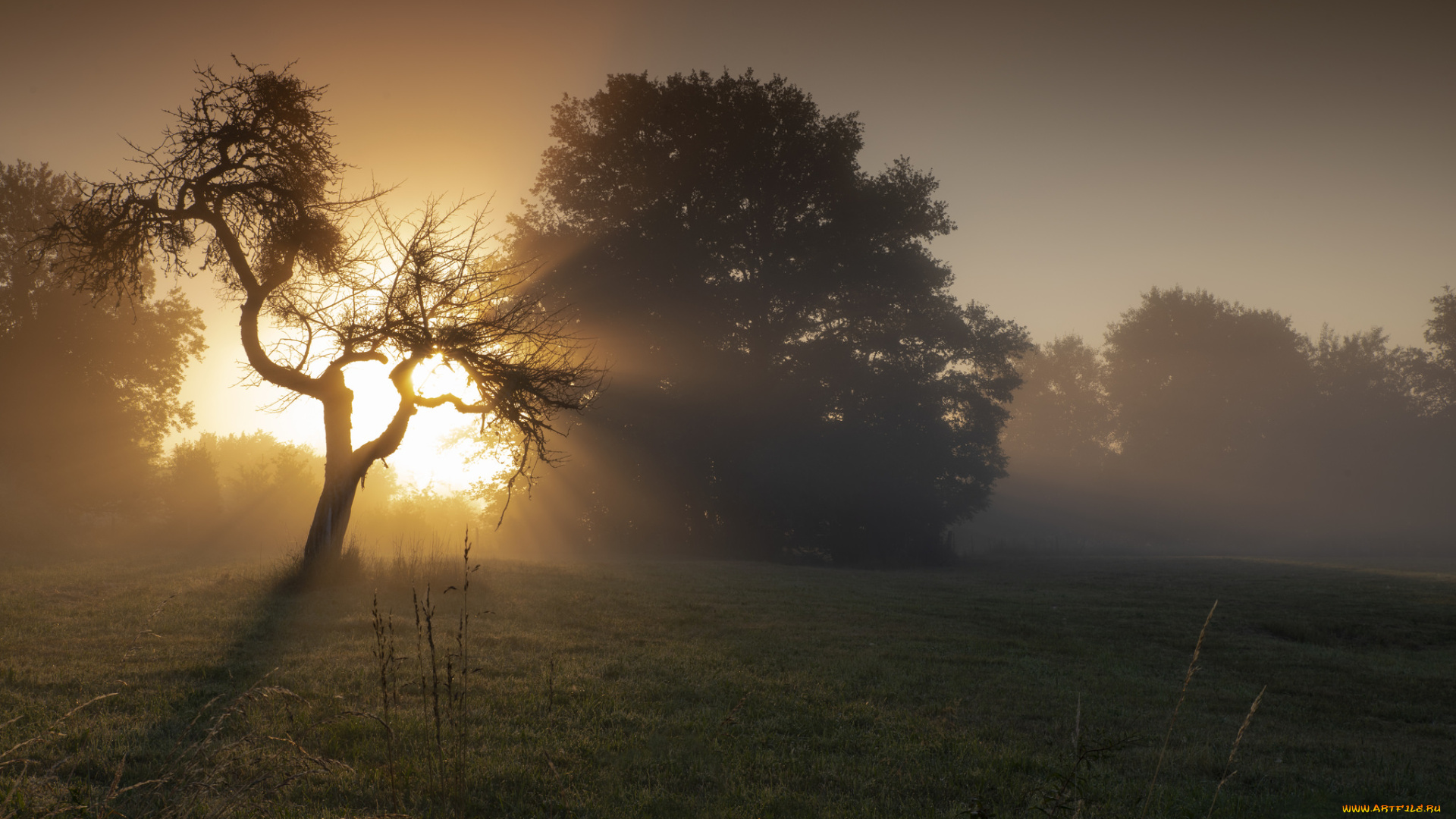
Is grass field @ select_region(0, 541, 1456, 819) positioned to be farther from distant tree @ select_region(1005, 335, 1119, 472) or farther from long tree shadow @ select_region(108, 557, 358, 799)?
distant tree @ select_region(1005, 335, 1119, 472)

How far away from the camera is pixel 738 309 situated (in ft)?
106

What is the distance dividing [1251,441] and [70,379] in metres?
87.6

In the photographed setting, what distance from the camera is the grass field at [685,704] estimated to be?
4543mm

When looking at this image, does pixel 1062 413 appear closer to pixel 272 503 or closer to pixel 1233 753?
pixel 272 503

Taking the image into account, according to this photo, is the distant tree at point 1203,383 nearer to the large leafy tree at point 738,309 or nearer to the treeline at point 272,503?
the large leafy tree at point 738,309

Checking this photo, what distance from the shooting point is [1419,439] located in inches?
2621

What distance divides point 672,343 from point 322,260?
18.1 metres

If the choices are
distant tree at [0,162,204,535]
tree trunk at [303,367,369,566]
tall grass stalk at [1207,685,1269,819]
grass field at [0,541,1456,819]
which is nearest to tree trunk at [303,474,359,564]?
tree trunk at [303,367,369,566]

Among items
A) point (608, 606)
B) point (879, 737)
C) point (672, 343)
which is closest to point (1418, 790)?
point (879, 737)

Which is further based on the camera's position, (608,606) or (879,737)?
(608,606)

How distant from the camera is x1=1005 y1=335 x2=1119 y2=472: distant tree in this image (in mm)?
80688

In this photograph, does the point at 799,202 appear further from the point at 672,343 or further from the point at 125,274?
the point at 125,274

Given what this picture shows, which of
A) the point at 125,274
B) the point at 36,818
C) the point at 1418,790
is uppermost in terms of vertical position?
the point at 125,274

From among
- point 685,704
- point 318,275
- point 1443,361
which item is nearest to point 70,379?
point 318,275
